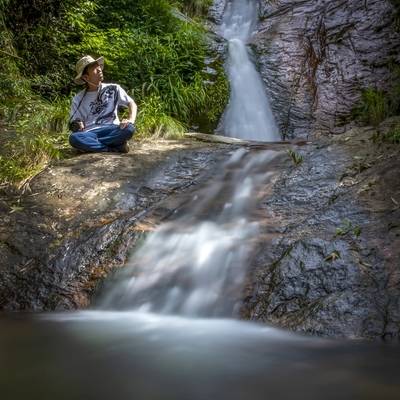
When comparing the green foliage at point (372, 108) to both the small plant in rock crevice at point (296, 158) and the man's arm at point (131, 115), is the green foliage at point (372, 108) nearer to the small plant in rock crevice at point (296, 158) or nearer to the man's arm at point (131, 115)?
the small plant in rock crevice at point (296, 158)

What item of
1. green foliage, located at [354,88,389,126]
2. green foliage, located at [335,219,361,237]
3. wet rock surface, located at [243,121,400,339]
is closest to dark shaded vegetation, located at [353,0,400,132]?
green foliage, located at [354,88,389,126]

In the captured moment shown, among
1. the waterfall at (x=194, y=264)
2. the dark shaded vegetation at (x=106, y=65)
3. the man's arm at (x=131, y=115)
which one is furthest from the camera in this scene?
the dark shaded vegetation at (x=106, y=65)

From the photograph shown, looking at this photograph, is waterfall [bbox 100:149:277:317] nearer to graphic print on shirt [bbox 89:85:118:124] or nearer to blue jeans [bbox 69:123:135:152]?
blue jeans [bbox 69:123:135:152]

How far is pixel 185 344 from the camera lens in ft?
8.05

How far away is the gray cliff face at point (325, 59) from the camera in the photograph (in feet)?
24.8

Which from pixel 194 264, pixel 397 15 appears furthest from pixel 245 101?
pixel 194 264

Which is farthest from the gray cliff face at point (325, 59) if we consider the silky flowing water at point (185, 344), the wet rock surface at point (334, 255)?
the silky flowing water at point (185, 344)

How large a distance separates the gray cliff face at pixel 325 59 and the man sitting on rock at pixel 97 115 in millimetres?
3232

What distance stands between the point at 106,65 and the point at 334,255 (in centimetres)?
531

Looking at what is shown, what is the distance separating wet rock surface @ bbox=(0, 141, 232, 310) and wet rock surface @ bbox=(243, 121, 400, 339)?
3.40 feet

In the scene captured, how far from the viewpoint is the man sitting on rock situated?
195 inches

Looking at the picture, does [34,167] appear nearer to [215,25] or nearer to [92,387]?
[92,387]

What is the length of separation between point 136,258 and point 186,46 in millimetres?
5522

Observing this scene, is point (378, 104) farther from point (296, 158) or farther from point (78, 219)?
point (78, 219)
